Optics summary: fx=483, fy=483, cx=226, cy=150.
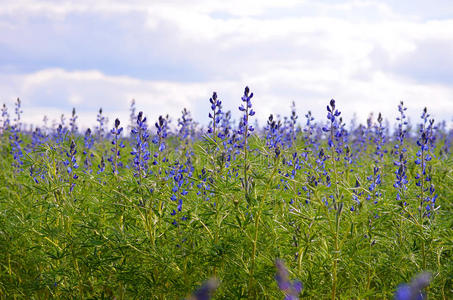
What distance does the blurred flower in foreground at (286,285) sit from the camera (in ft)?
9.54

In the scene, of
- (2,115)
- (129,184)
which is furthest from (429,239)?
(2,115)

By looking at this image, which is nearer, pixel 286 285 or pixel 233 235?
pixel 286 285

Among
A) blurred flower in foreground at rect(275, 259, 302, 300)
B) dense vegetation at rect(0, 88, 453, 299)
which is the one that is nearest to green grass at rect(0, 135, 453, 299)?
dense vegetation at rect(0, 88, 453, 299)

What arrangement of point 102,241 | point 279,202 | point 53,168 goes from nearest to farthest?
point 102,241 → point 279,202 → point 53,168

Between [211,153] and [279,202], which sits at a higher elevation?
[211,153]

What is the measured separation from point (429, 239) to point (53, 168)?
3390mm

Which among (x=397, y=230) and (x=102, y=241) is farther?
(x=397, y=230)

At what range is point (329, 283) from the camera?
3.86 metres

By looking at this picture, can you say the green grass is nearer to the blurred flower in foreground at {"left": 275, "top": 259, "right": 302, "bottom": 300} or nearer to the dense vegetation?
the dense vegetation

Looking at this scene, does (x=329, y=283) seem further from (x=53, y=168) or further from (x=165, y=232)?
(x=53, y=168)

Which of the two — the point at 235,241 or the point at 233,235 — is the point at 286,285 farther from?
the point at 233,235

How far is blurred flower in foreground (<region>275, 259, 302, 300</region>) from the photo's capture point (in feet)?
9.54

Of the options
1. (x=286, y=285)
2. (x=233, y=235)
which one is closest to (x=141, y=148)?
(x=233, y=235)

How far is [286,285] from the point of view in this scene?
2941 millimetres
